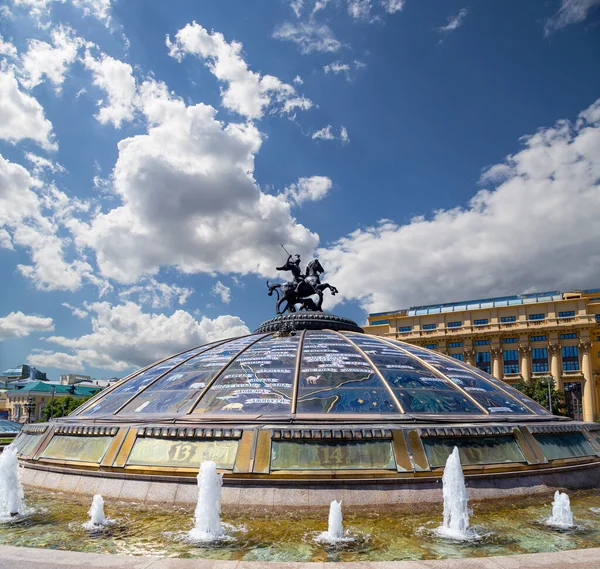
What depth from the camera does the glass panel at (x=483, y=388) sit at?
11.4m

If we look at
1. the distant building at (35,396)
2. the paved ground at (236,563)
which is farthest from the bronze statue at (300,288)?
the distant building at (35,396)

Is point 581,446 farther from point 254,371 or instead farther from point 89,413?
point 89,413

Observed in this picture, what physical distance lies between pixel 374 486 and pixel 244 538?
249cm

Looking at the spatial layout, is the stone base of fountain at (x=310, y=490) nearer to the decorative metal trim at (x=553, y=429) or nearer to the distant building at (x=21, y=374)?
the decorative metal trim at (x=553, y=429)

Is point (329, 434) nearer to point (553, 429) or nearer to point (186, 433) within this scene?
point (186, 433)

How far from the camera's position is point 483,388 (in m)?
12.2

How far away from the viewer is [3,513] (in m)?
→ 7.45

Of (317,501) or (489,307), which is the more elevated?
(489,307)

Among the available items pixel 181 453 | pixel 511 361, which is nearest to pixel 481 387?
pixel 181 453

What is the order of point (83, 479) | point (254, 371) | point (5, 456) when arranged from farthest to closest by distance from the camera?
point (254, 371), point (83, 479), point (5, 456)

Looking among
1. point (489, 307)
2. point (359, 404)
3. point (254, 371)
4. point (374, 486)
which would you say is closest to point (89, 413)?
point (254, 371)

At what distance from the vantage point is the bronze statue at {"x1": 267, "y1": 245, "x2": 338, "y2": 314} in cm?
1727

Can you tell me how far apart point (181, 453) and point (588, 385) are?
51.8m

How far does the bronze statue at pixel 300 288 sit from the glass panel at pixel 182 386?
13.4 feet
